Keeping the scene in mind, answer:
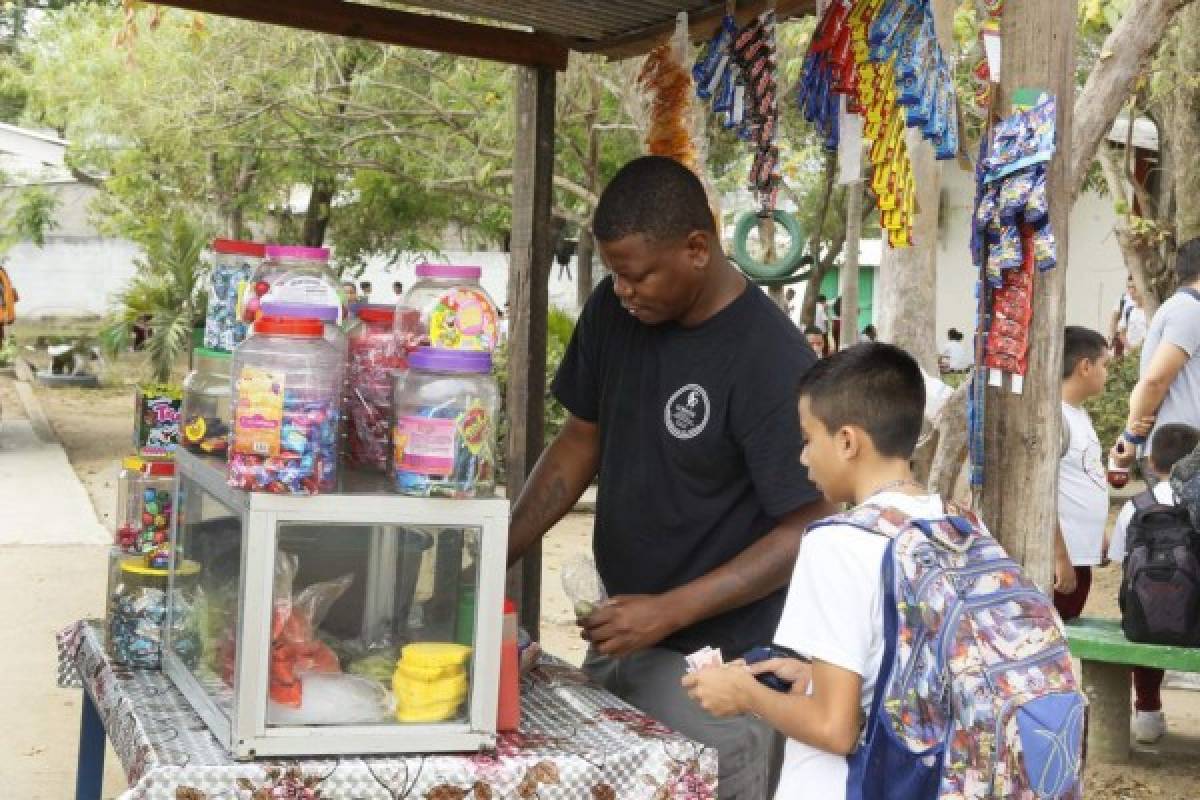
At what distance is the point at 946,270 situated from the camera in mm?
24188

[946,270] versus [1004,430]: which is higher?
[946,270]

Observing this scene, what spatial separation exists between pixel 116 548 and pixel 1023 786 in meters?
2.13

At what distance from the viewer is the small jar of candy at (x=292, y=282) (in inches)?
106

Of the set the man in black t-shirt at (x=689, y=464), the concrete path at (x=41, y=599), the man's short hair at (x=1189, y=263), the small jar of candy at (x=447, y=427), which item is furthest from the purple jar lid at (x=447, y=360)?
the man's short hair at (x=1189, y=263)

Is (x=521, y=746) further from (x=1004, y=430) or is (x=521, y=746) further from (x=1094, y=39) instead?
(x=1094, y=39)

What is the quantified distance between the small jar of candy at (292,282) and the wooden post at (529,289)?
76.5 inches

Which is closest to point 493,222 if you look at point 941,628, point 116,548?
point 116,548

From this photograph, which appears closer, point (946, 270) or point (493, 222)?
point (493, 222)

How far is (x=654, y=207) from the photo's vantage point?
3146mm

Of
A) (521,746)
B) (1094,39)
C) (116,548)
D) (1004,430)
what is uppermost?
(1094,39)

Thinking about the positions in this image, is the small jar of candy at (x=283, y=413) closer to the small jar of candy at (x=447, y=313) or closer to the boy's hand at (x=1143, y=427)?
the small jar of candy at (x=447, y=313)

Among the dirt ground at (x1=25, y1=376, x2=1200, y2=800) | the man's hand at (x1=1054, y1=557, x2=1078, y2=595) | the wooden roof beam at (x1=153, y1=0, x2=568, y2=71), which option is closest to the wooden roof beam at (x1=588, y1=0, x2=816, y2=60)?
the wooden roof beam at (x1=153, y1=0, x2=568, y2=71)

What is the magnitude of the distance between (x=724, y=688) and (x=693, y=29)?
8.26 ft

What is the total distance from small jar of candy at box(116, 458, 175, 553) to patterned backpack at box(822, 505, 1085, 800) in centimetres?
169
